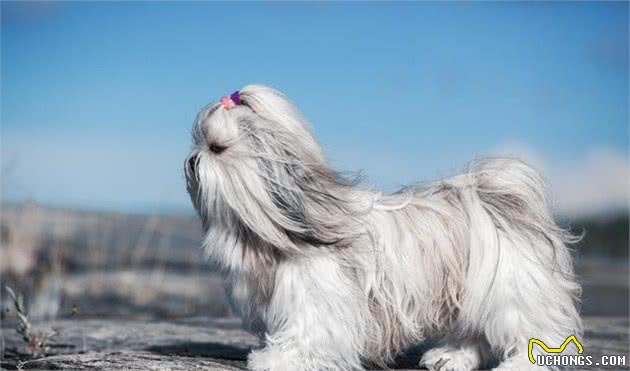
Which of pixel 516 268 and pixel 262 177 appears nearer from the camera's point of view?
pixel 262 177

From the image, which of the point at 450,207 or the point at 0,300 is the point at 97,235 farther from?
the point at 450,207

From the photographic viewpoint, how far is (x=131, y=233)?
19656mm

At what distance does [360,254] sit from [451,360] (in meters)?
0.96

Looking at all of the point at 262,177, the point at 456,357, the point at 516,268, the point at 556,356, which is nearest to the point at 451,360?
the point at 456,357

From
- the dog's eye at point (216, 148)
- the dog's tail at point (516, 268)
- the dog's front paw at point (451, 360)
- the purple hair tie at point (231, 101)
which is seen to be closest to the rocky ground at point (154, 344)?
the dog's front paw at point (451, 360)

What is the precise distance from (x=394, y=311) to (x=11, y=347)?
3.19m

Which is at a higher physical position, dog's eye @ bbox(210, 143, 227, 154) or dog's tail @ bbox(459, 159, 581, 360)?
dog's eye @ bbox(210, 143, 227, 154)

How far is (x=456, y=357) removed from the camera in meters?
5.49

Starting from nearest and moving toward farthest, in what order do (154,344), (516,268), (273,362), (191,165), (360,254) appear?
(273,362)
(191,165)
(360,254)
(516,268)
(154,344)

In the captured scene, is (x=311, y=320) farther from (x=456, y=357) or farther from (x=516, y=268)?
(x=516, y=268)

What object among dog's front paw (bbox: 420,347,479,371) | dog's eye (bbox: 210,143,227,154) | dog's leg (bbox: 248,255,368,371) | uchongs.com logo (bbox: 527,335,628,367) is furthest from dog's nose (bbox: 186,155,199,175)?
uchongs.com logo (bbox: 527,335,628,367)

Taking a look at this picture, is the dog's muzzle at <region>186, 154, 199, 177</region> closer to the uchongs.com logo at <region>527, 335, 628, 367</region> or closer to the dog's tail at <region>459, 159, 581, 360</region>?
the dog's tail at <region>459, 159, 581, 360</region>

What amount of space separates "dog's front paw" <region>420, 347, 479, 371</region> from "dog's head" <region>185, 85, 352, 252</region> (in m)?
1.07

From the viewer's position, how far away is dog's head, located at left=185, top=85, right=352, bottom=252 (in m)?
4.81
